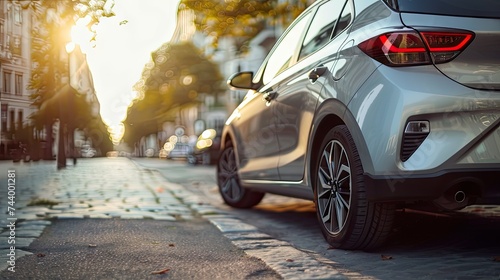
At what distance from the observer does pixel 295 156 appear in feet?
16.7

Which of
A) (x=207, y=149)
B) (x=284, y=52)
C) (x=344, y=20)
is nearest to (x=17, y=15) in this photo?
(x=284, y=52)

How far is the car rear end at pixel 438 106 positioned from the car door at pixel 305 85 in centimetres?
73

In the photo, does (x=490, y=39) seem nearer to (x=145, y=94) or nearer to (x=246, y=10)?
(x=246, y=10)

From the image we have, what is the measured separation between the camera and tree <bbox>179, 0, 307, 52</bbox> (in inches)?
421

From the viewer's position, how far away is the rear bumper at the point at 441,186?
3443 millimetres

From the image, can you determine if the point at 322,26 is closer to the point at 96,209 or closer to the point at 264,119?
the point at 264,119

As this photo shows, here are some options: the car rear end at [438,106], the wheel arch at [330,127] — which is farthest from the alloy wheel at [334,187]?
the car rear end at [438,106]

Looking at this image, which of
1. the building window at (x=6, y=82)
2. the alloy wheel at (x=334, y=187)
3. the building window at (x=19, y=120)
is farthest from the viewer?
the building window at (x=19, y=120)

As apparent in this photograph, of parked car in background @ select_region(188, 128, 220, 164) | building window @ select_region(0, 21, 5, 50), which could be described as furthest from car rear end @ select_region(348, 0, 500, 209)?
parked car in background @ select_region(188, 128, 220, 164)

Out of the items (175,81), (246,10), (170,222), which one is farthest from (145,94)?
(170,222)

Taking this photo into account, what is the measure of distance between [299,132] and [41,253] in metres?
1.97

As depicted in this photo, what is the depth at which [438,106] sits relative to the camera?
11.4 feet

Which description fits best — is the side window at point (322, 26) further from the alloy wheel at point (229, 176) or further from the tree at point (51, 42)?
the alloy wheel at point (229, 176)

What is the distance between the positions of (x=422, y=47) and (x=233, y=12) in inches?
298
